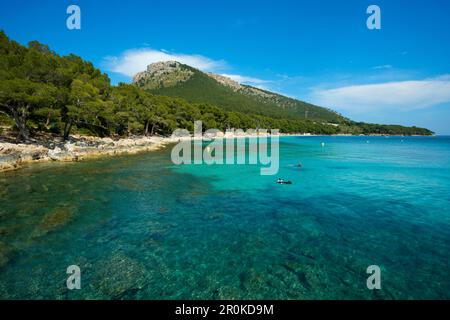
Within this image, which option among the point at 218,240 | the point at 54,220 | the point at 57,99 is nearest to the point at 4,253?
the point at 54,220

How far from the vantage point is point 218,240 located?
33.0ft

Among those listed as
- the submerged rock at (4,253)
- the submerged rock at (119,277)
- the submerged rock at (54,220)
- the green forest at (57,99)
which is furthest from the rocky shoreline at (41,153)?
the submerged rock at (119,277)

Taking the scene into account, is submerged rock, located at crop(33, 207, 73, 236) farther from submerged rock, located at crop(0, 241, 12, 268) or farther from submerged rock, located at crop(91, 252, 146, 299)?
submerged rock, located at crop(91, 252, 146, 299)

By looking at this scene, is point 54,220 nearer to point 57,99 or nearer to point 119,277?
point 119,277

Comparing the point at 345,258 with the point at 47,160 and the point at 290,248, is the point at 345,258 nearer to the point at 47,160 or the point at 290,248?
the point at 290,248

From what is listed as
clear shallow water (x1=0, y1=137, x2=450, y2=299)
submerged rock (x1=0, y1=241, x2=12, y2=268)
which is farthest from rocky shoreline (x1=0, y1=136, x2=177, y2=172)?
submerged rock (x1=0, y1=241, x2=12, y2=268)

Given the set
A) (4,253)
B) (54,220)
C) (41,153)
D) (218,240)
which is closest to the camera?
(4,253)

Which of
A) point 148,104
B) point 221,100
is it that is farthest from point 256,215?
point 221,100

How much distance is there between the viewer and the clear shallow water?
7.12 metres

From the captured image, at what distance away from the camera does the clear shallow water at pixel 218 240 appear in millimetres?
7117

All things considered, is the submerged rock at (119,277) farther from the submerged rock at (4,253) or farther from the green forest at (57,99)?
the green forest at (57,99)

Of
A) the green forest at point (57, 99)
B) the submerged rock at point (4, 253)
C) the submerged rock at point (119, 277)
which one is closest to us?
the submerged rock at point (119, 277)

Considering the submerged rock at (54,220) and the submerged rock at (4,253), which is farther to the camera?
the submerged rock at (54,220)
